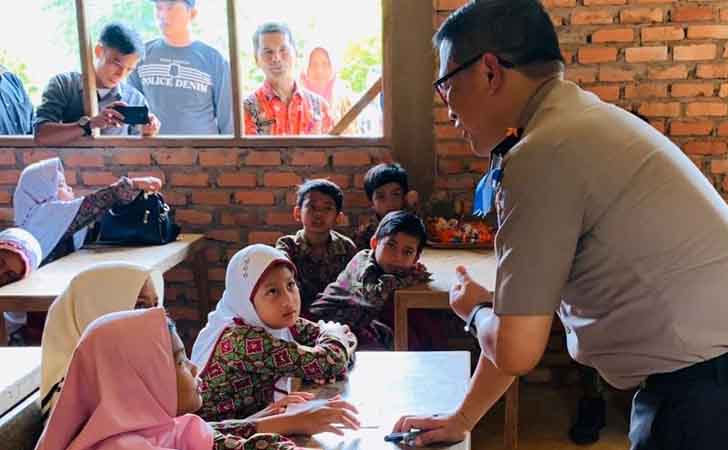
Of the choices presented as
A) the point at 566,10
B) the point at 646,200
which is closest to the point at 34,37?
the point at 566,10

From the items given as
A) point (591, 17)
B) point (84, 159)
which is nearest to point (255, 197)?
point (84, 159)

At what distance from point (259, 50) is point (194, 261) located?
1045mm

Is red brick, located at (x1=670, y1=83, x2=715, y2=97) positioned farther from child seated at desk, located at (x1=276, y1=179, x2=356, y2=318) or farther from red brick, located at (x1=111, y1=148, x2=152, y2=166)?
red brick, located at (x1=111, y1=148, x2=152, y2=166)

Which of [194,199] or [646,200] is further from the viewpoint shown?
[194,199]

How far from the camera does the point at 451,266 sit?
3.02m

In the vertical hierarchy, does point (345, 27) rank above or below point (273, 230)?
above

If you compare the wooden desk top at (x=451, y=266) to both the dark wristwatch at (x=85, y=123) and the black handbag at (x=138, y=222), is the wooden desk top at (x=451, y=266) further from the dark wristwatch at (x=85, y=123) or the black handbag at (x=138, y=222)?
the dark wristwatch at (x=85, y=123)

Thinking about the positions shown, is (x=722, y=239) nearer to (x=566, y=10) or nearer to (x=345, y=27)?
(x=566, y=10)

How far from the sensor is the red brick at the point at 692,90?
10.8ft

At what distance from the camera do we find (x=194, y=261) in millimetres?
3703

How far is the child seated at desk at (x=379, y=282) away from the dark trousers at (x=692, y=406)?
1.54 m

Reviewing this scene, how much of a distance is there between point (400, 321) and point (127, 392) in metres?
1.58

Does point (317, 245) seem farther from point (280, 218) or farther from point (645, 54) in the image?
point (645, 54)

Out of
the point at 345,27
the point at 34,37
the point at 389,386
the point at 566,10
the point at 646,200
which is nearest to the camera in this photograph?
the point at 646,200
